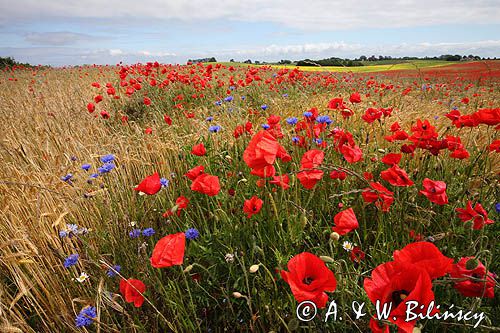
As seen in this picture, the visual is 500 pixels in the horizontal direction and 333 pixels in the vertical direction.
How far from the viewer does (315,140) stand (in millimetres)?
2574

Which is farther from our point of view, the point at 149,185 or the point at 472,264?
the point at 149,185

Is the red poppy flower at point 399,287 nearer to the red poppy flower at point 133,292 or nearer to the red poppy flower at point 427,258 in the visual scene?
the red poppy flower at point 427,258

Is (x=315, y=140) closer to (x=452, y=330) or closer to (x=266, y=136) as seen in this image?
(x=266, y=136)

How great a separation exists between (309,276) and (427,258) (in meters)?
0.32

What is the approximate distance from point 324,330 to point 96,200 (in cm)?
207

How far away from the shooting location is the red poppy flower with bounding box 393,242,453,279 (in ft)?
2.33

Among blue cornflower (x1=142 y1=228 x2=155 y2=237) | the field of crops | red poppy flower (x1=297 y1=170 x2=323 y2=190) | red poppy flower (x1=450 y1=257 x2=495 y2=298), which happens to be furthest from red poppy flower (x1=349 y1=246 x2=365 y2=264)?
blue cornflower (x1=142 y1=228 x2=155 y2=237)

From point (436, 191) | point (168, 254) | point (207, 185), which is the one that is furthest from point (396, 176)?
point (168, 254)

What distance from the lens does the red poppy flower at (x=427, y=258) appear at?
0.71 m

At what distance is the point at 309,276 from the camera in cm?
89

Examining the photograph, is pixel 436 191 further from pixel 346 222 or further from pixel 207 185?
pixel 207 185

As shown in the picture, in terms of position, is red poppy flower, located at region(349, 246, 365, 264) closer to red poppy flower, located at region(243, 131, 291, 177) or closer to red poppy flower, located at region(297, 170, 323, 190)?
red poppy flower, located at region(297, 170, 323, 190)

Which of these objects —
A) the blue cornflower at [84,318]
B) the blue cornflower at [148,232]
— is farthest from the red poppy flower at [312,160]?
the blue cornflower at [84,318]

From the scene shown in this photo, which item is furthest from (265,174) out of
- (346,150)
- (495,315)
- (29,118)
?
(29,118)
